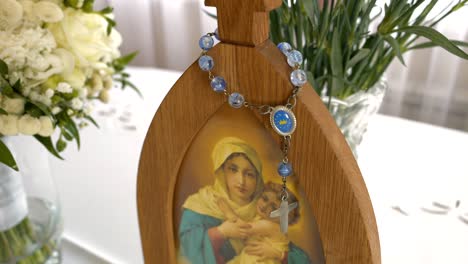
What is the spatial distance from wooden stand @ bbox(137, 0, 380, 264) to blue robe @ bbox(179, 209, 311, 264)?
0.10m

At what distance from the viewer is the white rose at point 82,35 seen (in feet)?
2.02

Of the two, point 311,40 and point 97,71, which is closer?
point 311,40

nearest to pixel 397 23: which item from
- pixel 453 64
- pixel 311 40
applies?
pixel 311 40

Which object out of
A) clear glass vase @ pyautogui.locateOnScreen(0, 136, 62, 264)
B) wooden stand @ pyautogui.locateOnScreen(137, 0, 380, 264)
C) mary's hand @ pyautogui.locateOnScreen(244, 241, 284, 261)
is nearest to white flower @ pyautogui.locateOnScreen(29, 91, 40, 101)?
clear glass vase @ pyautogui.locateOnScreen(0, 136, 62, 264)

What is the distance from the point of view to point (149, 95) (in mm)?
1238

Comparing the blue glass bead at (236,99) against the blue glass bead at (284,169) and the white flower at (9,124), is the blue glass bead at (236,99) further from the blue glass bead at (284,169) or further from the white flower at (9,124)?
the white flower at (9,124)

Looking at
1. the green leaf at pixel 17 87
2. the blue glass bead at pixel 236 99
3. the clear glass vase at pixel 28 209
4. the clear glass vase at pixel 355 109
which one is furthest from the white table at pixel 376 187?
the blue glass bead at pixel 236 99

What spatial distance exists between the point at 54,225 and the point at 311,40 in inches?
19.7

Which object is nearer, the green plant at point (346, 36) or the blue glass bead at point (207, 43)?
the blue glass bead at point (207, 43)

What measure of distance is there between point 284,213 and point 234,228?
3.1 inches

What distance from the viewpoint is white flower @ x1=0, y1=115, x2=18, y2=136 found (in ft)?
1.93

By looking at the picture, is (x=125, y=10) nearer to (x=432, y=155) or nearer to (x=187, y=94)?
(x=432, y=155)

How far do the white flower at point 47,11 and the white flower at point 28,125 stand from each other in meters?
0.12

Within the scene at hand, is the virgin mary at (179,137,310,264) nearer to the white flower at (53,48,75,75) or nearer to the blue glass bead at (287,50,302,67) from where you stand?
the blue glass bead at (287,50,302,67)
